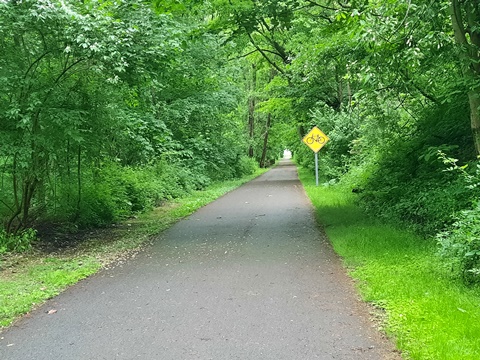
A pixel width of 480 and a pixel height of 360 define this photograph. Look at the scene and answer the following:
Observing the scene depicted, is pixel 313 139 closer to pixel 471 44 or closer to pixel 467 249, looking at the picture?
pixel 471 44

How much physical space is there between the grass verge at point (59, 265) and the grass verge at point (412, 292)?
4.25 meters

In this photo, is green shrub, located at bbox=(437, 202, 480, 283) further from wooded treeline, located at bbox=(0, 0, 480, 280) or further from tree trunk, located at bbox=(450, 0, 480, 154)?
tree trunk, located at bbox=(450, 0, 480, 154)

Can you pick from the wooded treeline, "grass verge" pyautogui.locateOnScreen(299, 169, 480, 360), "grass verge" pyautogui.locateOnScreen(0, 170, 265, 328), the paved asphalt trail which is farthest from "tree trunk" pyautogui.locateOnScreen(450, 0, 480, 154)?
"grass verge" pyautogui.locateOnScreen(0, 170, 265, 328)

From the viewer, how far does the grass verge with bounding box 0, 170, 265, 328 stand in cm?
562

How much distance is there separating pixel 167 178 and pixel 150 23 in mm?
10580

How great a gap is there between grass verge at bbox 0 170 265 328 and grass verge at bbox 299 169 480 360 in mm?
4251

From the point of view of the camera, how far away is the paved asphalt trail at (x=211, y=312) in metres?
4.01

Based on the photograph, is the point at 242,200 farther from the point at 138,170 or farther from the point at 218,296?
the point at 218,296

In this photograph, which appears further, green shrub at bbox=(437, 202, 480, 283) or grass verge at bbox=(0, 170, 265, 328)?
grass verge at bbox=(0, 170, 265, 328)

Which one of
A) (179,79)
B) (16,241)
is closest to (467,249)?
(16,241)

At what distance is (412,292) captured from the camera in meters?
5.06

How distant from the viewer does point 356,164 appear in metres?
18.6

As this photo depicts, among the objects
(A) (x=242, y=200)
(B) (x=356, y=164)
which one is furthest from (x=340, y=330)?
(B) (x=356, y=164)

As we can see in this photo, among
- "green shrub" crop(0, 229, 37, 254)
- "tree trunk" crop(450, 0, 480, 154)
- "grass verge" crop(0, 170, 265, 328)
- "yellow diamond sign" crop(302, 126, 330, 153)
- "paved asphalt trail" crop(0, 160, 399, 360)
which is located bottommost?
"paved asphalt trail" crop(0, 160, 399, 360)
